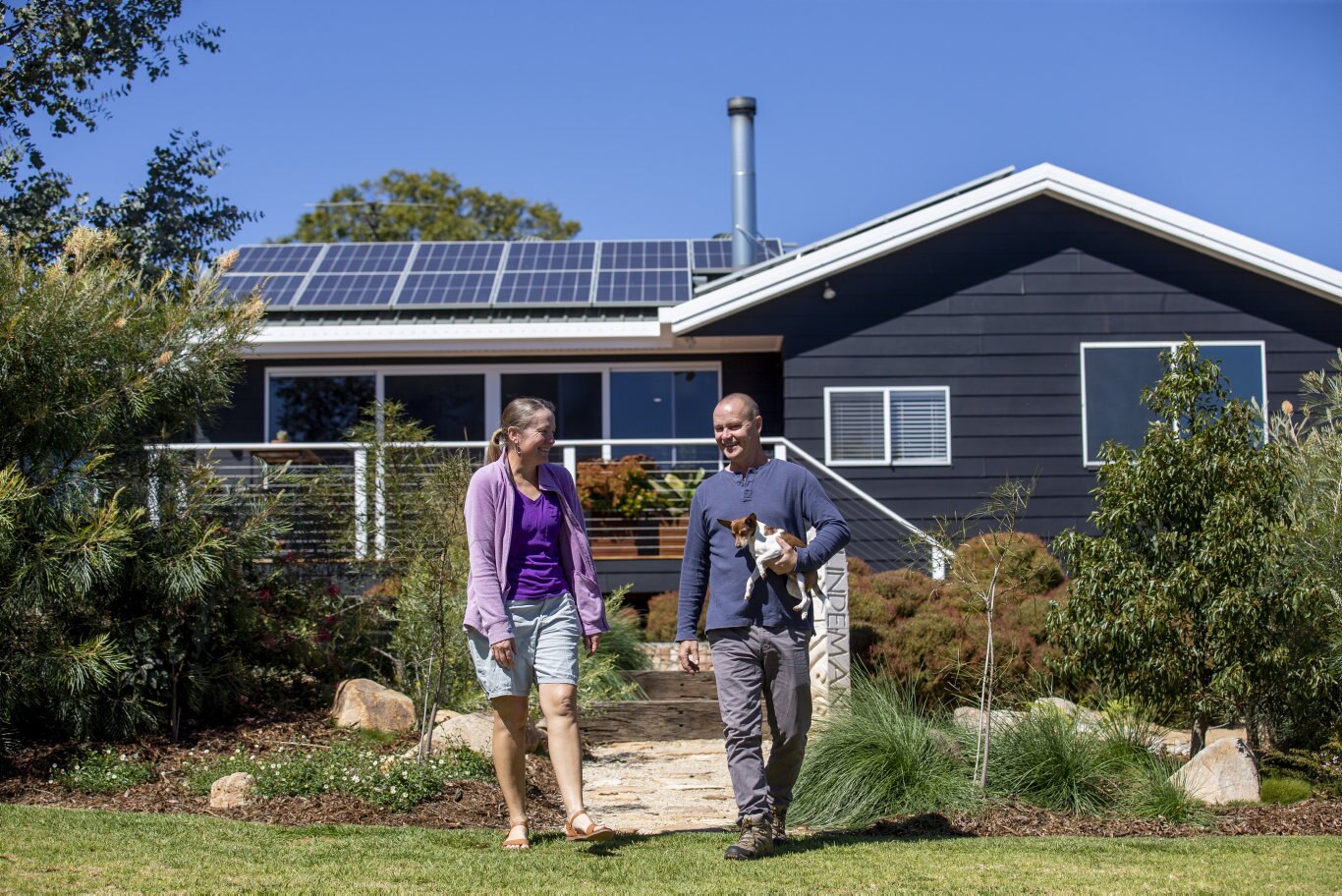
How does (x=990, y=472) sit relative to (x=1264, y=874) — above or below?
above

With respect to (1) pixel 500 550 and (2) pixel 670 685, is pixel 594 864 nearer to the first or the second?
(1) pixel 500 550

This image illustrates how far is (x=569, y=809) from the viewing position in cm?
559

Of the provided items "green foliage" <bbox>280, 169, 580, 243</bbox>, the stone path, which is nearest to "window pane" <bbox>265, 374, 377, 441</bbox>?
the stone path

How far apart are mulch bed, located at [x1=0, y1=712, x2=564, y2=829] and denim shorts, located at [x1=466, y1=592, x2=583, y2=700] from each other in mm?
1208

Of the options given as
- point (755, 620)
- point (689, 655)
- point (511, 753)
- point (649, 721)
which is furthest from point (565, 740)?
point (649, 721)

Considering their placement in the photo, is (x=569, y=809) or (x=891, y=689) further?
(x=891, y=689)

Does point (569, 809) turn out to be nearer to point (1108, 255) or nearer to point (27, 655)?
point (27, 655)

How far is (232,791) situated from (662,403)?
9.71m

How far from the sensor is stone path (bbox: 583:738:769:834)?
705 centimetres

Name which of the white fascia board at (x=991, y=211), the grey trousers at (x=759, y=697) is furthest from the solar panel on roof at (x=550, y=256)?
the grey trousers at (x=759, y=697)

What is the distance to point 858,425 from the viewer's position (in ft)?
48.5

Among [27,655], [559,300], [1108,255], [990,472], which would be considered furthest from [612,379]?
[27,655]

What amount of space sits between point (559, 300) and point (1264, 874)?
11.5 m

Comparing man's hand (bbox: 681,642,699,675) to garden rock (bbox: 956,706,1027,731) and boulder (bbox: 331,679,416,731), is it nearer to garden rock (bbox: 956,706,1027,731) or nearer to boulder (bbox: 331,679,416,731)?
garden rock (bbox: 956,706,1027,731)
